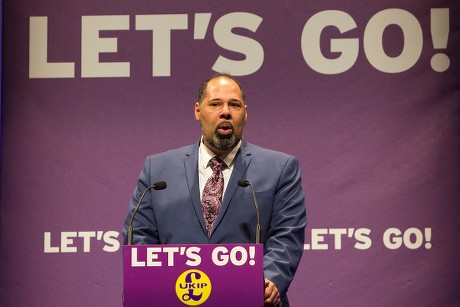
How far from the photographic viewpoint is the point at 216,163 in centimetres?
358

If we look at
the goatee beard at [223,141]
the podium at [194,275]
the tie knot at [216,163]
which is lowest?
the podium at [194,275]

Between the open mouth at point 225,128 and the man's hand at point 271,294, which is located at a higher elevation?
the open mouth at point 225,128

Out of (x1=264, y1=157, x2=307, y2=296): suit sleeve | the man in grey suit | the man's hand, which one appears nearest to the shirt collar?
the man in grey suit

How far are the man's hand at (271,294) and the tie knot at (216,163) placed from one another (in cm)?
65

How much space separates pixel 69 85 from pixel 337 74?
152 cm

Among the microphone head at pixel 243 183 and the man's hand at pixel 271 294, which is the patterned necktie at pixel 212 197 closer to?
the microphone head at pixel 243 183

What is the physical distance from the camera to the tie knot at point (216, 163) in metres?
3.57

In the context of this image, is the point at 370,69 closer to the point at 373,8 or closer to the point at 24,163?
the point at 373,8

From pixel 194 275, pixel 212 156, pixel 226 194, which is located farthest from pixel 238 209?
pixel 194 275

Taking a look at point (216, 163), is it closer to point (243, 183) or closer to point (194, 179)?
point (194, 179)

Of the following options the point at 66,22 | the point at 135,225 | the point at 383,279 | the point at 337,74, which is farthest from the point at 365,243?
the point at 66,22

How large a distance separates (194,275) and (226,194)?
0.60m

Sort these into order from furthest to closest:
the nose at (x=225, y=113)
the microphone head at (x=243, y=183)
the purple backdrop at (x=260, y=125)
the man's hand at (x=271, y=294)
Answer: the purple backdrop at (x=260, y=125), the nose at (x=225, y=113), the microphone head at (x=243, y=183), the man's hand at (x=271, y=294)

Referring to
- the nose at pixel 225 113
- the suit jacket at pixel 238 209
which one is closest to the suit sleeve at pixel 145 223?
the suit jacket at pixel 238 209
